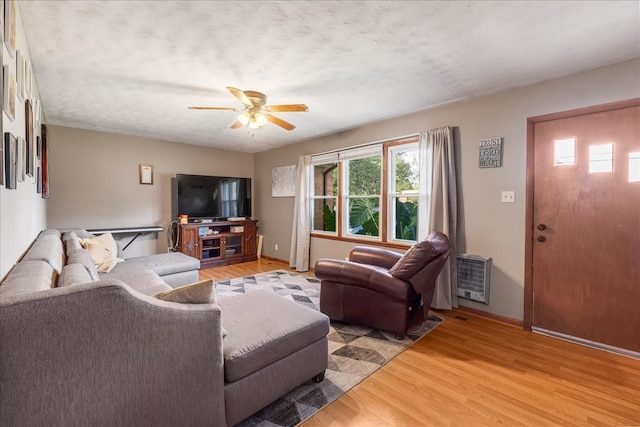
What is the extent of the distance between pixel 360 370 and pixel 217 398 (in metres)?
1.04

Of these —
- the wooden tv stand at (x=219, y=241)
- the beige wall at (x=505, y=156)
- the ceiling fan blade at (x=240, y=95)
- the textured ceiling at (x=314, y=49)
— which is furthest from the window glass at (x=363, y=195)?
the wooden tv stand at (x=219, y=241)

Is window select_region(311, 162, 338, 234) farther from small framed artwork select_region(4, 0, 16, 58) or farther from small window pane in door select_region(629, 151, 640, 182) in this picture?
small framed artwork select_region(4, 0, 16, 58)

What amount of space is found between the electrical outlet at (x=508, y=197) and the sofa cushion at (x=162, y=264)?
3.55 meters

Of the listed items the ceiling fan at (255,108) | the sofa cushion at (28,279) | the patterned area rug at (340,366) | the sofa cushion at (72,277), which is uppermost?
the ceiling fan at (255,108)

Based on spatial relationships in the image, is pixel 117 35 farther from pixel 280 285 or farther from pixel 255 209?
pixel 255 209

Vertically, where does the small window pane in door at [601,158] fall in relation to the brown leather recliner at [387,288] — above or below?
above

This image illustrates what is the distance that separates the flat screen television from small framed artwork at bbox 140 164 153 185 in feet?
1.50

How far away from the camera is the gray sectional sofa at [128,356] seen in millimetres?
909

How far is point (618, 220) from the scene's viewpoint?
2.27 metres

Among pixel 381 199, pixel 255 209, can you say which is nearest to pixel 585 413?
pixel 381 199

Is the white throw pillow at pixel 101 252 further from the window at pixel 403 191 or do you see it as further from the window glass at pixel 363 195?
the window at pixel 403 191

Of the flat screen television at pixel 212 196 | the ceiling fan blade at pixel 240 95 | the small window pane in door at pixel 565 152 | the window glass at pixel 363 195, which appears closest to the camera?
the ceiling fan blade at pixel 240 95

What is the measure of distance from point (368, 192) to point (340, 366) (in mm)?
2591

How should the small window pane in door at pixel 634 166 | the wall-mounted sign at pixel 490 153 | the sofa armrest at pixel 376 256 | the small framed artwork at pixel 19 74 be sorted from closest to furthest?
the small framed artwork at pixel 19 74, the small window pane in door at pixel 634 166, the wall-mounted sign at pixel 490 153, the sofa armrest at pixel 376 256
